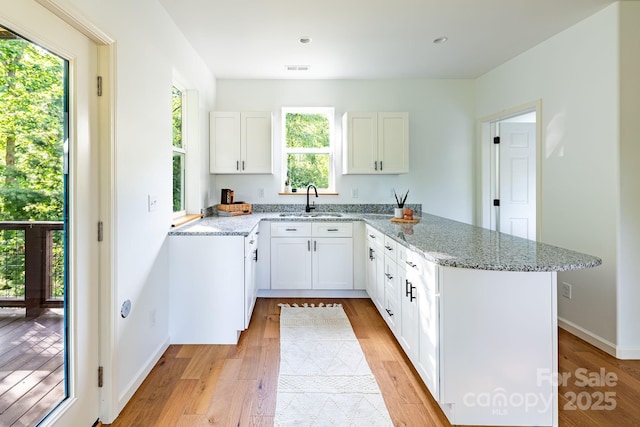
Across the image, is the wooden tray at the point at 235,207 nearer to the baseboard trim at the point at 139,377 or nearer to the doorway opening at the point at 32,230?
the baseboard trim at the point at 139,377

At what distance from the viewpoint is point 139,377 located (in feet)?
7.01

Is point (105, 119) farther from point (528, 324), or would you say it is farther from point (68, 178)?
point (528, 324)

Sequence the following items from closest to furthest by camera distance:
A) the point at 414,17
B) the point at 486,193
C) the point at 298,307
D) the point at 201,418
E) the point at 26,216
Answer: the point at 26,216 < the point at 201,418 < the point at 414,17 < the point at 298,307 < the point at 486,193

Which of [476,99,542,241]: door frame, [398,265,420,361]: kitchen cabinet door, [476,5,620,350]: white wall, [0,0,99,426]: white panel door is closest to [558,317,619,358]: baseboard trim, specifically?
[476,5,620,350]: white wall

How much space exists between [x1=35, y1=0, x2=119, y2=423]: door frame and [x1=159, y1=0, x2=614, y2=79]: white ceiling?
1034 mm

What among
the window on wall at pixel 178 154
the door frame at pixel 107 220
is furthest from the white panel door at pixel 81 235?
the window on wall at pixel 178 154

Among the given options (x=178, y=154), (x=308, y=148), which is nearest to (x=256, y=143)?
(x=308, y=148)

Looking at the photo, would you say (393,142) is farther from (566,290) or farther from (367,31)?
(566,290)

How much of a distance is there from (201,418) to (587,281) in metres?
3.03

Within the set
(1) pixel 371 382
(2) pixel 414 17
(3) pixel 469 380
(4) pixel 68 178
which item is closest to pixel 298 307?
(1) pixel 371 382

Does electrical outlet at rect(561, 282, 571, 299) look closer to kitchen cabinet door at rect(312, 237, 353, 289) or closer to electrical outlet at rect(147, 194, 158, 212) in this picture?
kitchen cabinet door at rect(312, 237, 353, 289)

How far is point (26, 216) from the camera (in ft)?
4.51

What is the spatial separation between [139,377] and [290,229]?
198cm

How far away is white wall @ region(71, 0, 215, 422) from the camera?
1.88m
